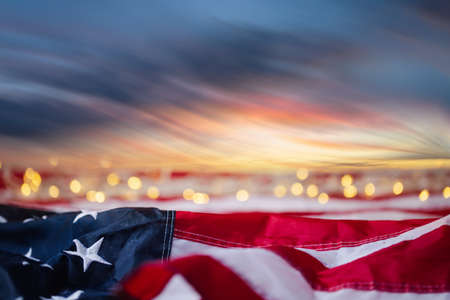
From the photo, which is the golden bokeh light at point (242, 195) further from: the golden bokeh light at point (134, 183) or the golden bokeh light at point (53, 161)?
the golden bokeh light at point (53, 161)

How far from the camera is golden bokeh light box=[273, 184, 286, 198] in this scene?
1256 mm

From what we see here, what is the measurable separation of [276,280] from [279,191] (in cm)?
66

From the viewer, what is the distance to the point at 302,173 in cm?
125

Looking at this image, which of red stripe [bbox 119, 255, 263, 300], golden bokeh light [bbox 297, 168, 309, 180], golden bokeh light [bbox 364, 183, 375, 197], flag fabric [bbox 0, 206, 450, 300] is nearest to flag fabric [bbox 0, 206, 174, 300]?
flag fabric [bbox 0, 206, 450, 300]

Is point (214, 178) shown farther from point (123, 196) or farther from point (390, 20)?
point (390, 20)

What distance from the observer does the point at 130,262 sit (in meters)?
0.79

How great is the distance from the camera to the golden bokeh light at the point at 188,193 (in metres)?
1.28

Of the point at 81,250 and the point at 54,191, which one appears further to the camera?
the point at 54,191

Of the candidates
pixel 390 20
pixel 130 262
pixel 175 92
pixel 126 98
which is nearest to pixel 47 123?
pixel 126 98

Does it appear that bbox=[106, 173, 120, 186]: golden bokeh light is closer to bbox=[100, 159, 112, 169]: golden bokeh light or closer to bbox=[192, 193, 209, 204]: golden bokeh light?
bbox=[100, 159, 112, 169]: golden bokeh light

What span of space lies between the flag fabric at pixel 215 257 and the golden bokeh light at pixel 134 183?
309 millimetres

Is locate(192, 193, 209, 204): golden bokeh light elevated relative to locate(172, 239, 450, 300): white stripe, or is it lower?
elevated

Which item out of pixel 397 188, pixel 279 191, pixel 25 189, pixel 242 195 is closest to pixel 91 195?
pixel 25 189

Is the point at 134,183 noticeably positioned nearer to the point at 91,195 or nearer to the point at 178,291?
the point at 91,195
